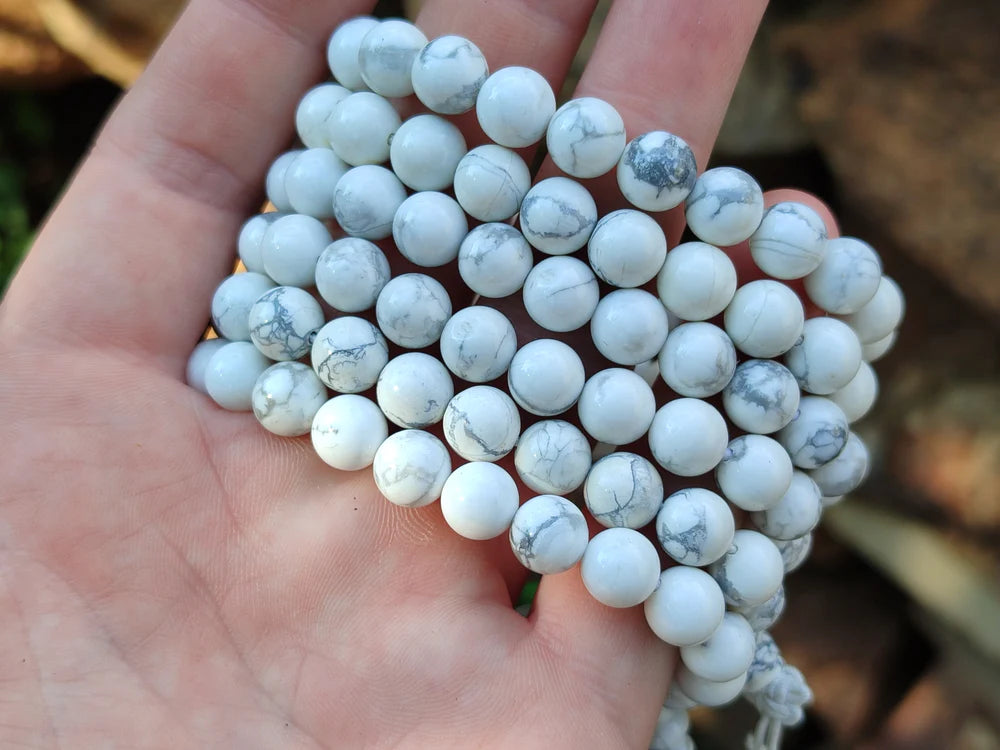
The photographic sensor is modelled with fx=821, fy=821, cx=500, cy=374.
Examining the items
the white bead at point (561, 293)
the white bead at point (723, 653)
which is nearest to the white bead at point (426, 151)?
the white bead at point (561, 293)

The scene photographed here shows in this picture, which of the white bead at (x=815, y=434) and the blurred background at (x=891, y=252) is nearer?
the white bead at (x=815, y=434)

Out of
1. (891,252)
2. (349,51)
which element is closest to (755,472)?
(349,51)

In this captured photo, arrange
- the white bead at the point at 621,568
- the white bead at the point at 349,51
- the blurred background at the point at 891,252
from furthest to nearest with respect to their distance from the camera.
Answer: the blurred background at the point at 891,252 < the white bead at the point at 349,51 < the white bead at the point at 621,568

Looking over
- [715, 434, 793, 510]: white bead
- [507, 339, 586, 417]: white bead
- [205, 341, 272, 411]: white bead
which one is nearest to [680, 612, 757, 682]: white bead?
[715, 434, 793, 510]: white bead

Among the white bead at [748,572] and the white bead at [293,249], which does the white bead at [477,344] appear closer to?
the white bead at [293,249]

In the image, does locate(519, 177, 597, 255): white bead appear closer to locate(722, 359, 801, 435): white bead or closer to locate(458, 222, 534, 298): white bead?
Answer: locate(458, 222, 534, 298): white bead

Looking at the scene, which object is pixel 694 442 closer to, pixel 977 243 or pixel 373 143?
pixel 373 143

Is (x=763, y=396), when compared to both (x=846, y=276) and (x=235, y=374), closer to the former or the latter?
(x=846, y=276)
